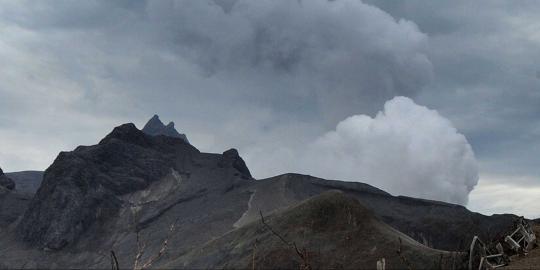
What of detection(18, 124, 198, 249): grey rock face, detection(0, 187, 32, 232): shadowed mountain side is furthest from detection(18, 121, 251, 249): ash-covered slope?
detection(0, 187, 32, 232): shadowed mountain side

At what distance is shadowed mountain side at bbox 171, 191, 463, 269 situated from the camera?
5359cm

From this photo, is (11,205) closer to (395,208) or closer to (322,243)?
(395,208)

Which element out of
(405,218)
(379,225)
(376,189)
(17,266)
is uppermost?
(376,189)

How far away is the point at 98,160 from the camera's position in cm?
18062

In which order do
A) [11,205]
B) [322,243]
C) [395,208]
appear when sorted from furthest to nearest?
1. [11,205]
2. [395,208]
3. [322,243]

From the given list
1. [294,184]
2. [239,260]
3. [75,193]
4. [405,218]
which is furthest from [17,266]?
[405,218]

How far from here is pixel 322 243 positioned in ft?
193

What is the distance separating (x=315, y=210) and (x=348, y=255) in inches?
393

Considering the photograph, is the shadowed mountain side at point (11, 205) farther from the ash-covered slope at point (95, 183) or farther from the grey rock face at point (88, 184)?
the grey rock face at point (88, 184)

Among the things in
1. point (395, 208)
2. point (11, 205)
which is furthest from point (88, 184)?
point (395, 208)

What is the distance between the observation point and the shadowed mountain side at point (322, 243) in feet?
176

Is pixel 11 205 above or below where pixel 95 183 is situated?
below

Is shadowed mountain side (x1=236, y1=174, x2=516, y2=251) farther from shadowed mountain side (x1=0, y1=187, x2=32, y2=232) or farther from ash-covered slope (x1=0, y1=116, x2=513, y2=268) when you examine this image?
shadowed mountain side (x1=0, y1=187, x2=32, y2=232)

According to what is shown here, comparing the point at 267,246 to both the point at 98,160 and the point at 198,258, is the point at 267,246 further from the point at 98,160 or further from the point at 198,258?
the point at 98,160
